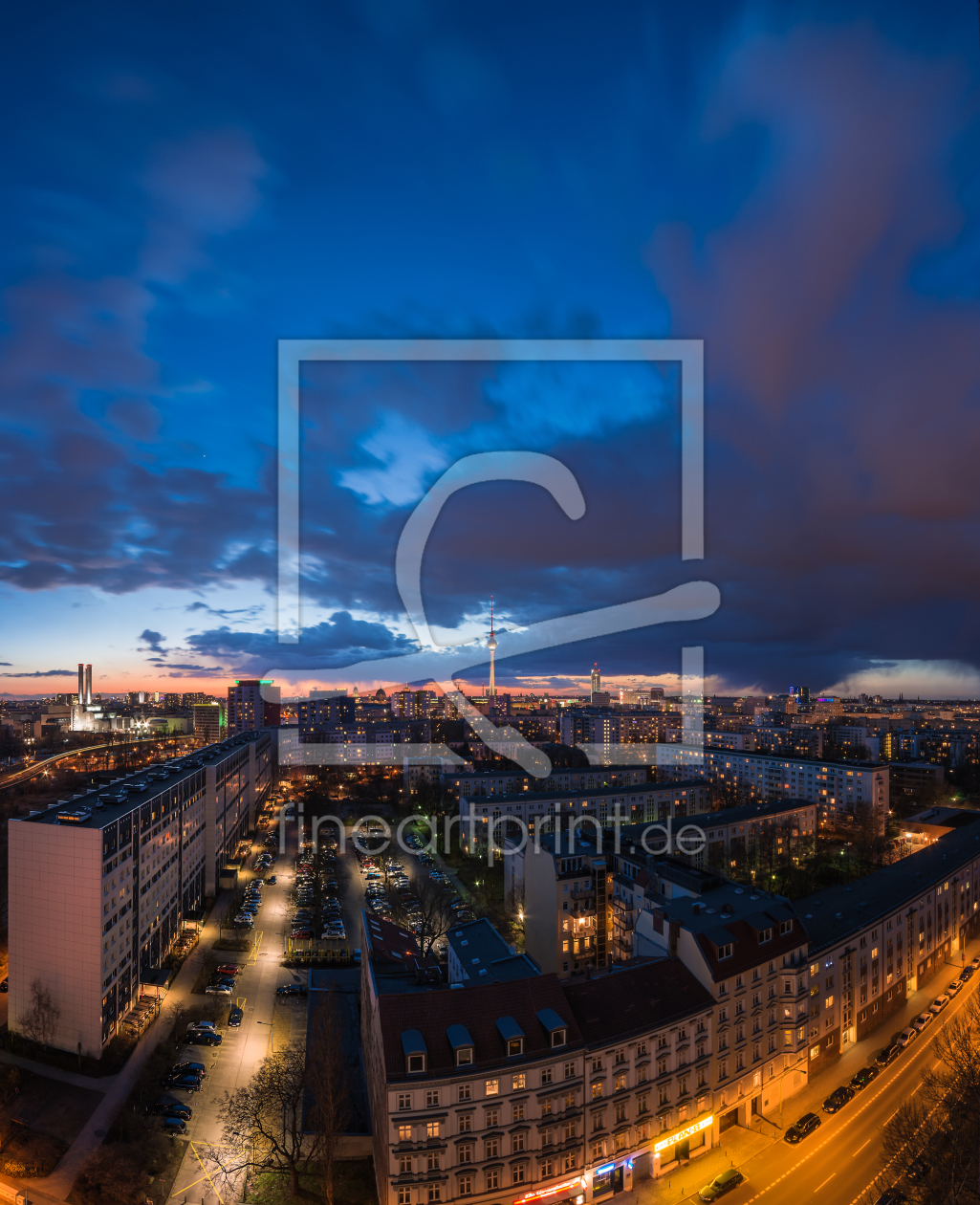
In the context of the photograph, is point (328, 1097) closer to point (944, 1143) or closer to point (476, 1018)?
point (476, 1018)

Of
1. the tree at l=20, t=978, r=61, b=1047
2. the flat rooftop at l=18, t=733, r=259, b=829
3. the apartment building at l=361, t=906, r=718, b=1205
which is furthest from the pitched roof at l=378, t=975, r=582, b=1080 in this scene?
the tree at l=20, t=978, r=61, b=1047

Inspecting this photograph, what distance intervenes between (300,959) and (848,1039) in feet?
46.1

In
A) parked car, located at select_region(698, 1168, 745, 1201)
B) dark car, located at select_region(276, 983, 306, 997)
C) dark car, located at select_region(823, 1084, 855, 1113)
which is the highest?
parked car, located at select_region(698, 1168, 745, 1201)

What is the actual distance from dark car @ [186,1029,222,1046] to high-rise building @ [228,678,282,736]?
2662 inches

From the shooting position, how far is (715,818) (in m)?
25.5

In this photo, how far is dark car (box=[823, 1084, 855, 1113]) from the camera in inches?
453

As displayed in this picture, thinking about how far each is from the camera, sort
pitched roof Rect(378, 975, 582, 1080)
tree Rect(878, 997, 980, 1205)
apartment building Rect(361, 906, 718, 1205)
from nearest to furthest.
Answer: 1. tree Rect(878, 997, 980, 1205)
2. apartment building Rect(361, 906, 718, 1205)
3. pitched roof Rect(378, 975, 582, 1080)

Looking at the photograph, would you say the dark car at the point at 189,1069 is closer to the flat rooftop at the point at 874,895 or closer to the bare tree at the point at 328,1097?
the bare tree at the point at 328,1097

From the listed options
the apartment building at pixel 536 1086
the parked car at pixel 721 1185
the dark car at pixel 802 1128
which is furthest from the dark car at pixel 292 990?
the dark car at pixel 802 1128

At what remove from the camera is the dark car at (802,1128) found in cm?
1080

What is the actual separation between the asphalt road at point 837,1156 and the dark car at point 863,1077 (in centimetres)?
9

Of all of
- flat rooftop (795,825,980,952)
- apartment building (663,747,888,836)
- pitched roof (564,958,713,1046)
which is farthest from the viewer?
apartment building (663,747,888,836)

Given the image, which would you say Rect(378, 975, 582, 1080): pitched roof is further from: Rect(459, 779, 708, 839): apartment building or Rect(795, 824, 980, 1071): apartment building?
Rect(459, 779, 708, 839): apartment building

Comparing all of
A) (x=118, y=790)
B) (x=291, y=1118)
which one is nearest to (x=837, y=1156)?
(x=291, y=1118)
